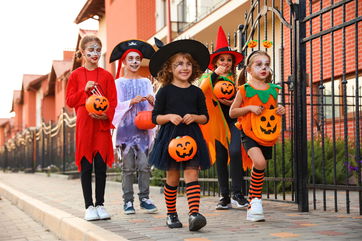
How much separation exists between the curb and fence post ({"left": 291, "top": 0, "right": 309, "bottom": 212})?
84.3 inches

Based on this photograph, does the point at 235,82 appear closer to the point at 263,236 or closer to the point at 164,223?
the point at 164,223

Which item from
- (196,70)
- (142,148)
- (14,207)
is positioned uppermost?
(196,70)

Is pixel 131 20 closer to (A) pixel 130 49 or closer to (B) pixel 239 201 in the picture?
(A) pixel 130 49

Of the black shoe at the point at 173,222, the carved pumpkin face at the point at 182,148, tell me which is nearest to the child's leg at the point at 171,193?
the black shoe at the point at 173,222

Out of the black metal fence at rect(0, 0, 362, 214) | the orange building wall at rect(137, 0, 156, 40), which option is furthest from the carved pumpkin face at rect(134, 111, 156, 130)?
the orange building wall at rect(137, 0, 156, 40)

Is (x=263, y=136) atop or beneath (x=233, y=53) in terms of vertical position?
beneath

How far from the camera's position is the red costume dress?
17.6 ft

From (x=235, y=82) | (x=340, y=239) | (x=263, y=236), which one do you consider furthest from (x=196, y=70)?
(x=340, y=239)

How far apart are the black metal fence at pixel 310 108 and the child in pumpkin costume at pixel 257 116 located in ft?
2.03

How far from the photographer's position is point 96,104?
5.25 meters

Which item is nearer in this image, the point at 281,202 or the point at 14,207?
the point at 281,202

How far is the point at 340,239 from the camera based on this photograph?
380 centimetres

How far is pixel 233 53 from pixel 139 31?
16858 millimetres

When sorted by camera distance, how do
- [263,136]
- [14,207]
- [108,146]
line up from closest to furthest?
1. [263,136]
2. [108,146]
3. [14,207]
